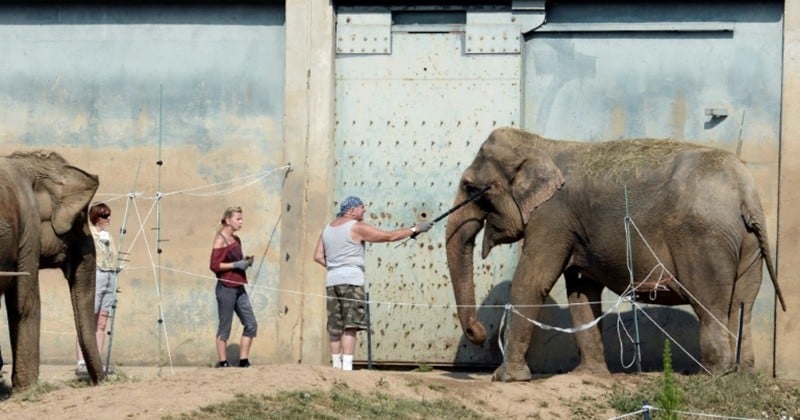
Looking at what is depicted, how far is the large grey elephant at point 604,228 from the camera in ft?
55.6

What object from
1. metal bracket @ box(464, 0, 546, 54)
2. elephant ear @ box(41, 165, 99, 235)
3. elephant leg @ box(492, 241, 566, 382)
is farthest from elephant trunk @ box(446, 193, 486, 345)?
elephant ear @ box(41, 165, 99, 235)

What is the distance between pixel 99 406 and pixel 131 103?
681cm

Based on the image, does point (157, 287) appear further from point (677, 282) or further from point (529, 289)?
point (677, 282)

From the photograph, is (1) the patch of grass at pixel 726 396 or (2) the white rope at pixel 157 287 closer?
(1) the patch of grass at pixel 726 396

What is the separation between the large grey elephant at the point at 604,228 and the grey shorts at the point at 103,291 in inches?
130

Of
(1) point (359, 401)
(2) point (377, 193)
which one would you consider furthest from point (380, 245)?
(1) point (359, 401)

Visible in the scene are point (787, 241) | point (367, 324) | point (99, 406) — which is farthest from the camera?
point (787, 241)

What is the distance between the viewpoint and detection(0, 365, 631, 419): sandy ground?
13852 millimetres

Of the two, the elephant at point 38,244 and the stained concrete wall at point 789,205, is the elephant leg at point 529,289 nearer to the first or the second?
the stained concrete wall at point 789,205

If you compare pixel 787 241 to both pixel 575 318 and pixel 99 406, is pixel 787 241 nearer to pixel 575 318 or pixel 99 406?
pixel 575 318

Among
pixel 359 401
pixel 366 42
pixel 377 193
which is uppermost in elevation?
Answer: pixel 366 42

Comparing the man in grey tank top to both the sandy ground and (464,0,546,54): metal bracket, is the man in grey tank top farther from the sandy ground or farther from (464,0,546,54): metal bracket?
(464,0,546,54): metal bracket

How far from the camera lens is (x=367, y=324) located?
17.6 meters

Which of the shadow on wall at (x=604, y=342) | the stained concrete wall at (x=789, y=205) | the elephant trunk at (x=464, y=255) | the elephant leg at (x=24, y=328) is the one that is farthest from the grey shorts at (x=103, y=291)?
the stained concrete wall at (x=789, y=205)
